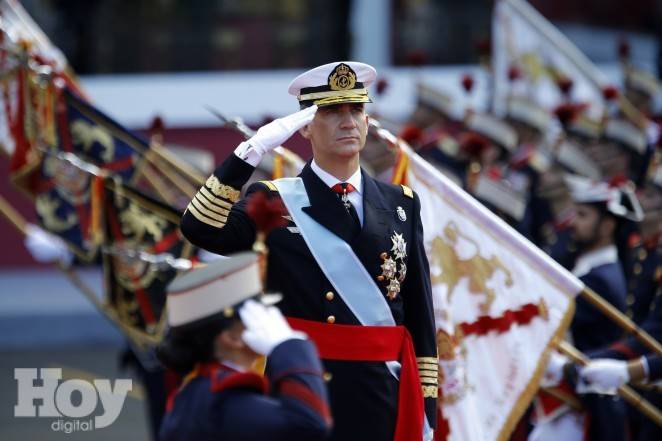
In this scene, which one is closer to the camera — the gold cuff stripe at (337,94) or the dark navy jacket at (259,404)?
the dark navy jacket at (259,404)

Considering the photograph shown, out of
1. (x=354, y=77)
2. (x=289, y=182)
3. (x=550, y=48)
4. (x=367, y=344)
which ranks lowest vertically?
(x=550, y=48)

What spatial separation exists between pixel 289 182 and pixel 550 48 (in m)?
6.64

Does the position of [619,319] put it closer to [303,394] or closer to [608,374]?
[608,374]

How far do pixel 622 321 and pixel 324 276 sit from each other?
1872 mm

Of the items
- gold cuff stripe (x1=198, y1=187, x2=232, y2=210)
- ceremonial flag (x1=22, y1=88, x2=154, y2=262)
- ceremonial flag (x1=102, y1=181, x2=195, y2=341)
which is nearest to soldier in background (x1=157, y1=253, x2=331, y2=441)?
gold cuff stripe (x1=198, y1=187, x2=232, y2=210)

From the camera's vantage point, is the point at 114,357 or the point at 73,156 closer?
the point at 73,156

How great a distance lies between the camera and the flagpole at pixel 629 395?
6312 millimetres

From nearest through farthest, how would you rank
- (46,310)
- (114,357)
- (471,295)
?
(471,295), (114,357), (46,310)

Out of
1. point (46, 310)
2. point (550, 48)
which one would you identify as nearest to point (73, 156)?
point (550, 48)

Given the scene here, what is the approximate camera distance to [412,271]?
4.81 m

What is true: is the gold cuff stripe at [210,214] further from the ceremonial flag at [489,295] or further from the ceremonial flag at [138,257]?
the ceremonial flag at [138,257]

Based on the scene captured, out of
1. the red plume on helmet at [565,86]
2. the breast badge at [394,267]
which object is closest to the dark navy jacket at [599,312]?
the breast badge at [394,267]

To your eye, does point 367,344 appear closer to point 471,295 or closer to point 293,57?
point 471,295

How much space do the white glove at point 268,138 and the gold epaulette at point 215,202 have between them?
0.10 m
